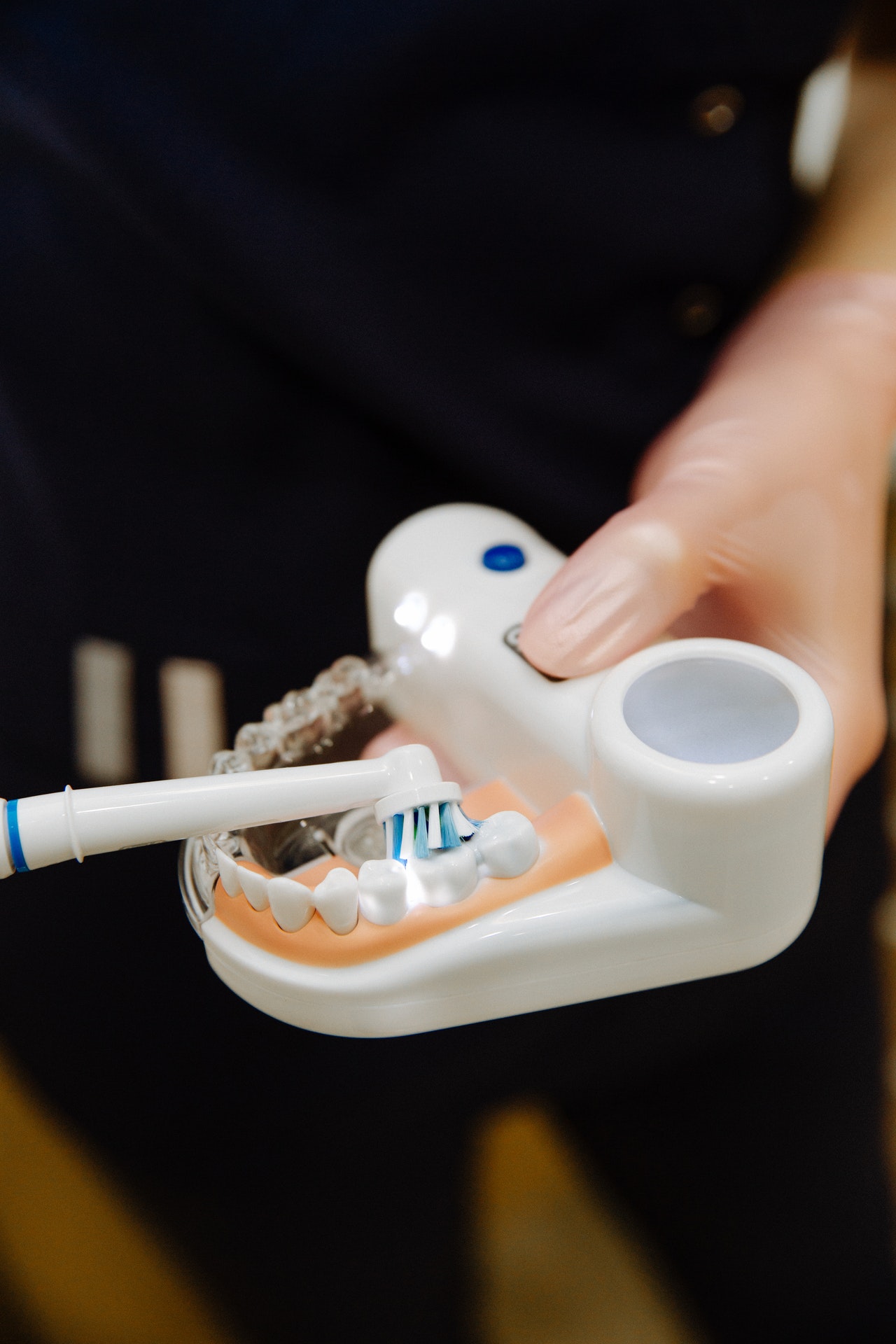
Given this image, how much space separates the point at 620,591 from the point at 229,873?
0.16 meters

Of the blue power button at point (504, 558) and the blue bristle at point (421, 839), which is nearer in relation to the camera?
the blue bristle at point (421, 839)

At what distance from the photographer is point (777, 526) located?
436mm

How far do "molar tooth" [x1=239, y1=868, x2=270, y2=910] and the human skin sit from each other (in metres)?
0.11

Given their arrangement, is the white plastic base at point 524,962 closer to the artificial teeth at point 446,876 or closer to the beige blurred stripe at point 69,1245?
the artificial teeth at point 446,876

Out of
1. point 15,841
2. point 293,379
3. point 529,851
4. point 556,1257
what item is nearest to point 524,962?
point 529,851

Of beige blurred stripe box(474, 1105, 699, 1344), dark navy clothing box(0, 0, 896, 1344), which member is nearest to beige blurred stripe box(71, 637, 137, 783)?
dark navy clothing box(0, 0, 896, 1344)

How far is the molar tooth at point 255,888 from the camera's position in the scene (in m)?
0.31

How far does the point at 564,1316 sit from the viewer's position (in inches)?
26.5

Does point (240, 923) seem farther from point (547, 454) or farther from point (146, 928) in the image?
point (547, 454)

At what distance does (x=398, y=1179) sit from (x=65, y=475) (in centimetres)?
33

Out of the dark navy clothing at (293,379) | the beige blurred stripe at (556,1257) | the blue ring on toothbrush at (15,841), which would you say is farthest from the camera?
the beige blurred stripe at (556,1257)

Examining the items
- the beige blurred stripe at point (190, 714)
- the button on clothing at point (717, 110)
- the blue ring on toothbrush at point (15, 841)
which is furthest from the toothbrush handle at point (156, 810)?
the button on clothing at point (717, 110)

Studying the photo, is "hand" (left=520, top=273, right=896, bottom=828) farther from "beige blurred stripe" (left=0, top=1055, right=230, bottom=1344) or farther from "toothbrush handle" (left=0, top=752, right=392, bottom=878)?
"beige blurred stripe" (left=0, top=1055, right=230, bottom=1344)

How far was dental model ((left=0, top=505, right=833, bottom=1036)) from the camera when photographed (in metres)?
0.29
